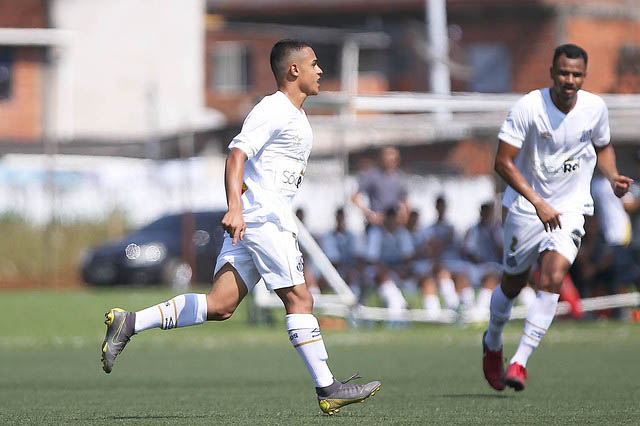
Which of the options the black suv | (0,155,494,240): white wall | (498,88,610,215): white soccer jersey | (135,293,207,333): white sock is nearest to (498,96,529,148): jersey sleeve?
(498,88,610,215): white soccer jersey

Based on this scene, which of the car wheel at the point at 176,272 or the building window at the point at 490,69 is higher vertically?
the building window at the point at 490,69

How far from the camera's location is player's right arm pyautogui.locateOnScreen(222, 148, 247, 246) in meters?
7.23

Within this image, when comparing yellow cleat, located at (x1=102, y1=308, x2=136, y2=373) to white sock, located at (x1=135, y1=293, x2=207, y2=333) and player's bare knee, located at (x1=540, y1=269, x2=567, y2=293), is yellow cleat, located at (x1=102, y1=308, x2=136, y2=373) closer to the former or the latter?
white sock, located at (x1=135, y1=293, x2=207, y2=333)

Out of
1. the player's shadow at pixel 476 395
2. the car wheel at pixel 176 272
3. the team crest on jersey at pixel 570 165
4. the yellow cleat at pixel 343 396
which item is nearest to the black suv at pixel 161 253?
the car wheel at pixel 176 272

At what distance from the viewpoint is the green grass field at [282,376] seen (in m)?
7.85

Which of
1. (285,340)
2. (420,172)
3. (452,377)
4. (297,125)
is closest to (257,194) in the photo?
(297,125)

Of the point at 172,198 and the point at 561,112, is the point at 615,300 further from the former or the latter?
the point at 172,198

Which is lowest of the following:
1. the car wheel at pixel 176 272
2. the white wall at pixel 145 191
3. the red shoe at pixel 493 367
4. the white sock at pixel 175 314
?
the car wheel at pixel 176 272

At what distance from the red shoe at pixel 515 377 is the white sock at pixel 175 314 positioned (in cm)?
217

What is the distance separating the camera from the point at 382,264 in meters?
18.7

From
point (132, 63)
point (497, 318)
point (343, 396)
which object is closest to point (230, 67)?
point (132, 63)

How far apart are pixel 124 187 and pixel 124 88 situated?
12248 millimetres

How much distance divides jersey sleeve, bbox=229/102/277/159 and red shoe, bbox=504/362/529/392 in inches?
94.0

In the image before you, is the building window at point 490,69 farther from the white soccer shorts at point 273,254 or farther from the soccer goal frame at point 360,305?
the white soccer shorts at point 273,254
